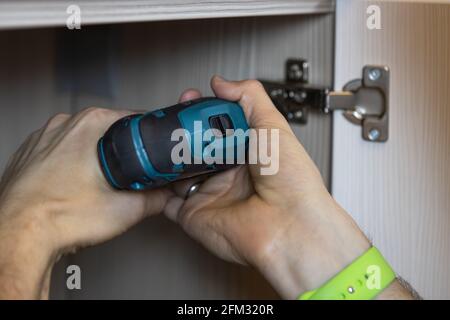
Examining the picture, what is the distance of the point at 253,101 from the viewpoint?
60 centimetres

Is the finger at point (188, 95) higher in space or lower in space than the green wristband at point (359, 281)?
higher

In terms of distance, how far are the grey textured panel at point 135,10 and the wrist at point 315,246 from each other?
18 cm

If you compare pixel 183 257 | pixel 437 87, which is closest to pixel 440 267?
pixel 437 87

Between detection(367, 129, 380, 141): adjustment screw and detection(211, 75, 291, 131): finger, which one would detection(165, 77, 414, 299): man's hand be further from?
detection(367, 129, 380, 141): adjustment screw

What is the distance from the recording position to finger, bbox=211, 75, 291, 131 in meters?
0.59

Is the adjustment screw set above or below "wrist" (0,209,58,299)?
above

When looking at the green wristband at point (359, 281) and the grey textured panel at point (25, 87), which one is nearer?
the green wristband at point (359, 281)

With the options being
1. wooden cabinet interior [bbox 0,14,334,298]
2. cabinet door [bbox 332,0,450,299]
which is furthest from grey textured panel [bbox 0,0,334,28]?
wooden cabinet interior [bbox 0,14,334,298]

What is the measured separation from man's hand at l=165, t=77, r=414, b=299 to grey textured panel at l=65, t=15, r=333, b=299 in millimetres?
112

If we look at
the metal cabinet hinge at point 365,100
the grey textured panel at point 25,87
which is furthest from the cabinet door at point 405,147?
the grey textured panel at point 25,87

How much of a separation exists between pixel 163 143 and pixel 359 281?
21 centimetres

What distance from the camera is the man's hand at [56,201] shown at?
486 mm

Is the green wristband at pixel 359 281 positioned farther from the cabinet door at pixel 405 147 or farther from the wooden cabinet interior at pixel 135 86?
the wooden cabinet interior at pixel 135 86

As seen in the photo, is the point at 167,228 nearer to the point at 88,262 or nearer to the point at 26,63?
the point at 88,262
